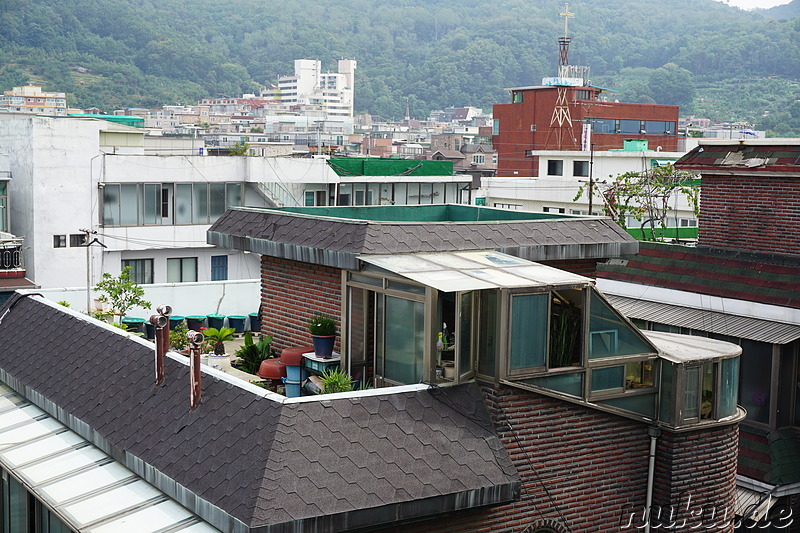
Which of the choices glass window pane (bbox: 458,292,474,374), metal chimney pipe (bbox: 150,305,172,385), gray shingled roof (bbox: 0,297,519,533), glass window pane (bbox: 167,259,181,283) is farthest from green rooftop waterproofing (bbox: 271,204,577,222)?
glass window pane (bbox: 167,259,181,283)

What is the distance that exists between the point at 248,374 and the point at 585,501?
5213mm

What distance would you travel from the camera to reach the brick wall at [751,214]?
65.4ft

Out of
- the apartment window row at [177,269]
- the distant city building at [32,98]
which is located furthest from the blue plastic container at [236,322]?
the distant city building at [32,98]

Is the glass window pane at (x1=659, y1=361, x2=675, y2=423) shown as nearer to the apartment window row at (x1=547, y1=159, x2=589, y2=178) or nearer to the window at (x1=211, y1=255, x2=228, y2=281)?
the window at (x1=211, y1=255, x2=228, y2=281)

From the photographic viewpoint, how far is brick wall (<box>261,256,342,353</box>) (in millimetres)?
13836

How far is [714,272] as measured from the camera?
1995cm

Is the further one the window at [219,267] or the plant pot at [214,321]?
the window at [219,267]

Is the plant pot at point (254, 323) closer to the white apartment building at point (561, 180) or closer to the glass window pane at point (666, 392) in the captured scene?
the glass window pane at point (666, 392)

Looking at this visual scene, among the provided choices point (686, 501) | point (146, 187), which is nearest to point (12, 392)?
point (686, 501)

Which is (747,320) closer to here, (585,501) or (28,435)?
(585,501)

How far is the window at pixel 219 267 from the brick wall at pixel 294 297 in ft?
110

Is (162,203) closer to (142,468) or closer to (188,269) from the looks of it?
(188,269)

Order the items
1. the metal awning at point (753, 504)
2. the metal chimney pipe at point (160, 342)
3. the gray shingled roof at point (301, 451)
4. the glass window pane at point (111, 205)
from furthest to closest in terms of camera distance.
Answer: the glass window pane at point (111, 205), the metal awning at point (753, 504), the metal chimney pipe at point (160, 342), the gray shingled roof at point (301, 451)

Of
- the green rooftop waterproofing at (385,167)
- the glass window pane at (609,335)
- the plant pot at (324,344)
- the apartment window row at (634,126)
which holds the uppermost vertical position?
the apartment window row at (634,126)
